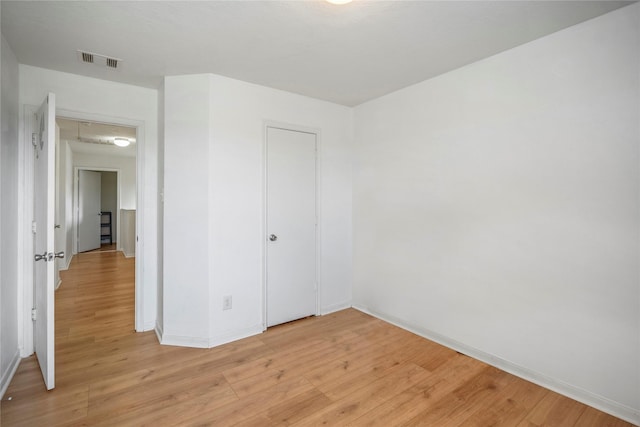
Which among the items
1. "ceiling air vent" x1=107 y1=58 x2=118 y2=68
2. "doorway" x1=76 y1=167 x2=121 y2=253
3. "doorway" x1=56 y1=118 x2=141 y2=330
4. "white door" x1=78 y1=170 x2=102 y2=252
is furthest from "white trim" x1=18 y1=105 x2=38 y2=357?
"white door" x1=78 y1=170 x2=102 y2=252

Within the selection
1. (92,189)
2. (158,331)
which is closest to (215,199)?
(158,331)

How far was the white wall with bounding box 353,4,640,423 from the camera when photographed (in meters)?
1.88

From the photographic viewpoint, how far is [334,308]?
3701 mm

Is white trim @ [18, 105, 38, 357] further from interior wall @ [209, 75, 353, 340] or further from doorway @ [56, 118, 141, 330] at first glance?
doorway @ [56, 118, 141, 330]

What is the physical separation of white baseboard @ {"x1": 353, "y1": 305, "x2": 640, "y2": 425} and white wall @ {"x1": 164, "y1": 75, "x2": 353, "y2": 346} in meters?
1.74

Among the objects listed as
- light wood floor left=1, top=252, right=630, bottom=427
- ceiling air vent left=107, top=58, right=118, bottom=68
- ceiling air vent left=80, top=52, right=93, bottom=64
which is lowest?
light wood floor left=1, top=252, right=630, bottom=427

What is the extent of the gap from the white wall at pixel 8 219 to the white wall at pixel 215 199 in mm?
1038

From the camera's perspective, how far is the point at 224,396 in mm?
2094

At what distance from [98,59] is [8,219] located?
1.39 m

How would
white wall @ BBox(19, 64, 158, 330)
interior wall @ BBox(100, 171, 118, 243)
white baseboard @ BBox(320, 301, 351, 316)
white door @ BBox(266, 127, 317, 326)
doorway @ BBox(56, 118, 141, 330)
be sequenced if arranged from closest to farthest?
white wall @ BBox(19, 64, 158, 330), white door @ BBox(266, 127, 317, 326), white baseboard @ BBox(320, 301, 351, 316), doorway @ BBox(56, 118, 141, 330), interior wall @ BBox(100, 171, 118, 243)

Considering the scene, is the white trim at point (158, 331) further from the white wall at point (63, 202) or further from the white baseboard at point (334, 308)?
the white wall at point (63, 202)

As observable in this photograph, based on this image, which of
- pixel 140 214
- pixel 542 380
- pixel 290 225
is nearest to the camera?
pixel 542 380

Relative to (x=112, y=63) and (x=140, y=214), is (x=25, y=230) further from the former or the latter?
(x=112, y=63)

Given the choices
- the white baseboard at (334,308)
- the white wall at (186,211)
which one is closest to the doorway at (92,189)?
the white wall at (186,211)
